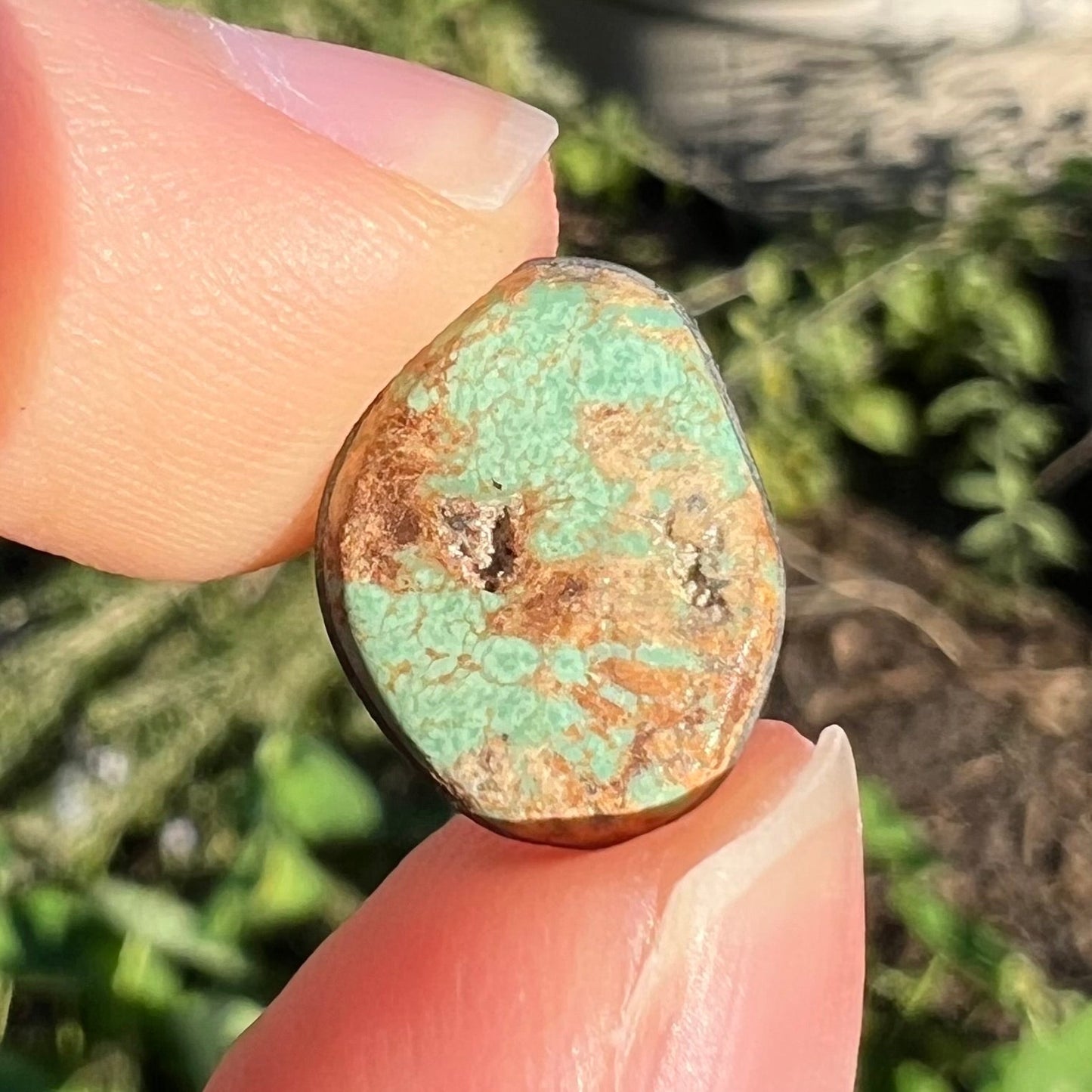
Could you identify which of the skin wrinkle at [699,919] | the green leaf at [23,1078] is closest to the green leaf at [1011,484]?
the skin wrinkle at [699,919]

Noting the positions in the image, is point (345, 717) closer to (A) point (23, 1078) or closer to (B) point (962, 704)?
(A) point (23, 1078)

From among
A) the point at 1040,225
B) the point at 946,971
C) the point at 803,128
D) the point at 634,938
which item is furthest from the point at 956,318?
the point at 634,938

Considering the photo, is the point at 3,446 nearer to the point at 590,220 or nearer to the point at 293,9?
the point at 293,9

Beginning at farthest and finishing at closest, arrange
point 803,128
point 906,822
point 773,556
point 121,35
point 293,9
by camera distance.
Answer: point 803,128, point 293,9, point 906,822, point 121,35, point 773,556

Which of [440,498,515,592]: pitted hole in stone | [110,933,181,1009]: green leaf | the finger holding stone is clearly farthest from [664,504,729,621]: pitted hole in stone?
[110,933,181,1009]: green leaf

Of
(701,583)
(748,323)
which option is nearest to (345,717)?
(748,323)

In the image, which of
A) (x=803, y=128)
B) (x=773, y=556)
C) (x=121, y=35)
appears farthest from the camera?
(x=803, y=128)

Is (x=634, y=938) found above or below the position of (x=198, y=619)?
above

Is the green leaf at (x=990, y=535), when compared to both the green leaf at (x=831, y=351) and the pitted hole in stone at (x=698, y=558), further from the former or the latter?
the pitted hole in stone at (x=698, y=558)

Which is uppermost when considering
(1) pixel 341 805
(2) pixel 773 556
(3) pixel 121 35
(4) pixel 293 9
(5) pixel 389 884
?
(3) pixel 121 35
